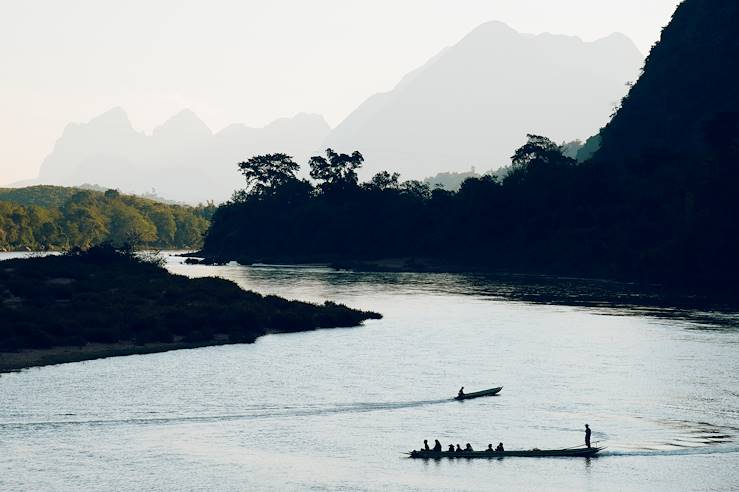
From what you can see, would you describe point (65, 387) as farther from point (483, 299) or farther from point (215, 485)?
point (483, 299)

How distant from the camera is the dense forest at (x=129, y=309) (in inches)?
3632

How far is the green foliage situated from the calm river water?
17.8 feet

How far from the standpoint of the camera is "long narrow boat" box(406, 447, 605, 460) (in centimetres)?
5644

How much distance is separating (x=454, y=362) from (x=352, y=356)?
9976mm

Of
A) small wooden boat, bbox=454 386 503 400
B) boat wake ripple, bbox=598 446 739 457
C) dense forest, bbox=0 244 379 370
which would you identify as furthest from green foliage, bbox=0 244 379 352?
boat wake ripple, bbox=598 446 739 457

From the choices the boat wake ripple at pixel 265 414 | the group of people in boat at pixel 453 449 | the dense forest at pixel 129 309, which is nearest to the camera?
the group of people in boat at pixel 453 449

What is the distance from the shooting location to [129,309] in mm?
103562

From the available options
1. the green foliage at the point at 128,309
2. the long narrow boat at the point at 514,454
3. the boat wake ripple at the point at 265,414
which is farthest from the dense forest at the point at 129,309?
the long narrow boat at the point at 514,454

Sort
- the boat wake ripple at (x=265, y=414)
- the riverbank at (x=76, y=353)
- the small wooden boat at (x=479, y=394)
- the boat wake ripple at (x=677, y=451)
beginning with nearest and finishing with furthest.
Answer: the boat wake ripple at (x=677, y=451), the boat wake ripple at (x=265, y=414), the small wooden boat at (x=479, y=394), the riverbank at (x=76, y=353)

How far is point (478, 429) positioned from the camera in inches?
2507

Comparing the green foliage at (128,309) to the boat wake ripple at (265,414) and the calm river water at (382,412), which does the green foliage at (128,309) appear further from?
the boat wake ripple at (265,414)

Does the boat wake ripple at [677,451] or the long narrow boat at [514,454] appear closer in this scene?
the long narrow boat at [514,454]

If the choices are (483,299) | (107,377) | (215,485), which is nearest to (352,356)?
(107,377)

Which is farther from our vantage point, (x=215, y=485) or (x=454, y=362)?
(x=454, y=362)
